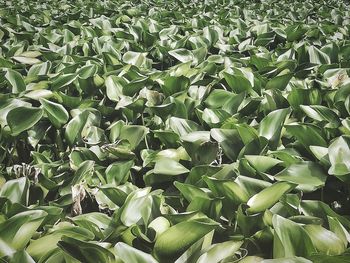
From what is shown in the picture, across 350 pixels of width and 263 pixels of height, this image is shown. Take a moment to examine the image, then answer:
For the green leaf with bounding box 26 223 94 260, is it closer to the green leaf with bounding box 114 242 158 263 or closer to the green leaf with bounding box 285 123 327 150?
the green leaf with bounding box 114 242 158 263

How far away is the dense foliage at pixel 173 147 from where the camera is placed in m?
1.27

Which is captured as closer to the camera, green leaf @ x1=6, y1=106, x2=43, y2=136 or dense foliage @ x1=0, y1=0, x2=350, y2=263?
dense foliage @ x1=0, y1=0, x2=350, y2=263

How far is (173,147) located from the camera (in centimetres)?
183

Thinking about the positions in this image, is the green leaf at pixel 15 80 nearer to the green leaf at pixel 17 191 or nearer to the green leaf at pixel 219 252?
the green leaf at pixel 17 191

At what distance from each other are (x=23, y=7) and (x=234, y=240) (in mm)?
3550

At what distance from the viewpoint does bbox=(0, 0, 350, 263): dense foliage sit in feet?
4.15

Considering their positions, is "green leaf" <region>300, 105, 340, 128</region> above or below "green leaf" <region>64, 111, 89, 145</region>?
above

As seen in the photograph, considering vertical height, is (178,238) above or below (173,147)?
above

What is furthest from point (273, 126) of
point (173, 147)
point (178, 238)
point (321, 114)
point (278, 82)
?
point (178, 238)

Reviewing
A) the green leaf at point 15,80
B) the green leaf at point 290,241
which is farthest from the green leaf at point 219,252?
the green leaf at point 15,80

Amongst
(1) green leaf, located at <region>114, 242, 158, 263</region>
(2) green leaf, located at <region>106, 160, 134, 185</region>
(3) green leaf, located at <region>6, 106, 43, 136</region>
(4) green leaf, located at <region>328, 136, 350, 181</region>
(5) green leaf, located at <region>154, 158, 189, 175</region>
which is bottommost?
(2) green leaf, located at <region>106, 160, 134, 185</region>

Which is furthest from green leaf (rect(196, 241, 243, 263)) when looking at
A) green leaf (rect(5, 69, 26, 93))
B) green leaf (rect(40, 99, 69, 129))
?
green leaf (rect(5, 69, 26, 93))

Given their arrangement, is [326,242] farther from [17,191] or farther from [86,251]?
[17,191]

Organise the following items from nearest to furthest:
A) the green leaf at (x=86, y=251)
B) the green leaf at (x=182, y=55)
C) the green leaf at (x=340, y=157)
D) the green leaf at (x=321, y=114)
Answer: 1. the green leaf at (x=86, y=251)
2. the green leaf at (x=340, y=157)
3. the green leaf at (x=321, y=114)
4. the green leaf at (x=182, y=55)
